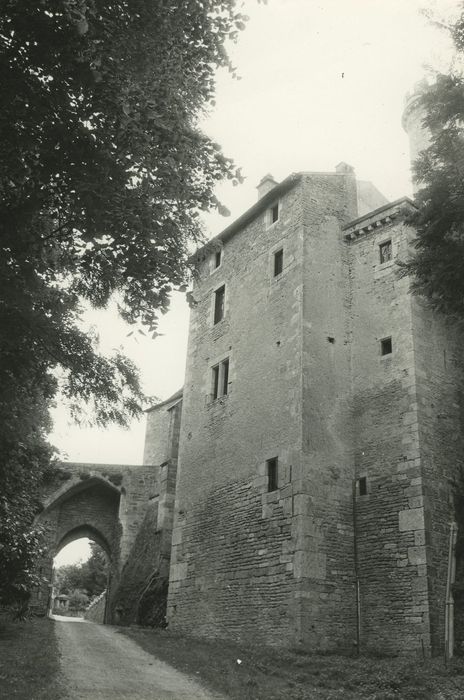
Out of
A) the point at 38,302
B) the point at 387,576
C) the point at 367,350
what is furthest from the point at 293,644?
the point at 38,302

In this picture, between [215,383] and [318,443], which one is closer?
[318,443]

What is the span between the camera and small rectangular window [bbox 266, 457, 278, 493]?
15.0m

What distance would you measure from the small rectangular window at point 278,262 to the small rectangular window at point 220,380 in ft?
9.83

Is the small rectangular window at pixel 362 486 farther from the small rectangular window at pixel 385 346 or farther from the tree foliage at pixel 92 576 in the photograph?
the tree foliage at pixel 92 576

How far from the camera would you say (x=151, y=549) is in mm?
22062

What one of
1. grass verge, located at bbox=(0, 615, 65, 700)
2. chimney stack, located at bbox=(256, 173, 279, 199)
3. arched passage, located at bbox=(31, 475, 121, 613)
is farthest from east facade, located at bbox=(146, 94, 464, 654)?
arched passage, located at bbox=(31, 475, 121, 613)

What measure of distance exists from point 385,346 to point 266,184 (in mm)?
8266

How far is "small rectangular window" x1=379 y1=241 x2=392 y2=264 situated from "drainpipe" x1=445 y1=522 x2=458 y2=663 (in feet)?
22.5

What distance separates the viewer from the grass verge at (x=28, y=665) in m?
7.34

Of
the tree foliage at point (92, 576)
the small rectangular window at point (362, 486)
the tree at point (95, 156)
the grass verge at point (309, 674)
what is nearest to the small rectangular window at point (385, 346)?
the small rectangular window at point (362, 486)

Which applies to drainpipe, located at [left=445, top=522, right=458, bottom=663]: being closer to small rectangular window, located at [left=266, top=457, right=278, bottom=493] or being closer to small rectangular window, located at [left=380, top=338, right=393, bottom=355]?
small rectangular window, located at [left=266, top=457, right=278, bottom=493]

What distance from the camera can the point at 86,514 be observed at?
25.8 meters

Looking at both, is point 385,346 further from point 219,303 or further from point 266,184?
point 266,184

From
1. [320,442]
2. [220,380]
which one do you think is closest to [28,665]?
[320,442]
